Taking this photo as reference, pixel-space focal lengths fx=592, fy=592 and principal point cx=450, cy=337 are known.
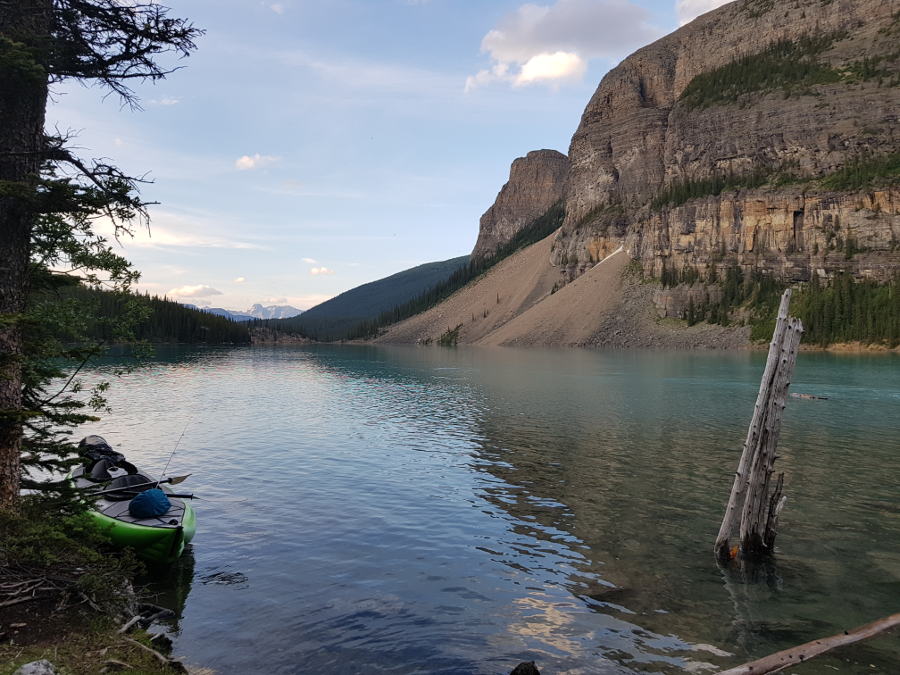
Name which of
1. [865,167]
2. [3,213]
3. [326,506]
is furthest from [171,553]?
[865,167]

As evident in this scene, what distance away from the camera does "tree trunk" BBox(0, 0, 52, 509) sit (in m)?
12.0

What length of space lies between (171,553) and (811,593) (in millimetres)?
16408

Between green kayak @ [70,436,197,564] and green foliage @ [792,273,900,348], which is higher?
green foliage @ [792,273,900,348]

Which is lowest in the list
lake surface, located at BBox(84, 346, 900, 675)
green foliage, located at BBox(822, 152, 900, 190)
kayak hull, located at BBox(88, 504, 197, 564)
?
lake surface, located at BBox(84, 346, 900, 675)

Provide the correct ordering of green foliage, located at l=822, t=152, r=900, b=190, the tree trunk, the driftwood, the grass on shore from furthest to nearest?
green foliage, located at l=822, t=152, r=900, b=190 < the tree trunk < the grass on shore < the driftwood

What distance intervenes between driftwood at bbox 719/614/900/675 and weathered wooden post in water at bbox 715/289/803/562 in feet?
21.3

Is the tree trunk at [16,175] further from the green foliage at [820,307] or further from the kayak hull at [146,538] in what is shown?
the green foliage at [820,307]

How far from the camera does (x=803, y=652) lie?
895cm

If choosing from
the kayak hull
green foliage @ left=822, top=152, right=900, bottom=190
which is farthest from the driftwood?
green foliage @ left=822, top=152, right=900, bottom=190

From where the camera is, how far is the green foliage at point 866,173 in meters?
166

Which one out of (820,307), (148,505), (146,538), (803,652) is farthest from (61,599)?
(820,307)

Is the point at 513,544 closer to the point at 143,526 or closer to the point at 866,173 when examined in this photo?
the point at 143,526

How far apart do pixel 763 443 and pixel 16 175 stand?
19267 millimetres

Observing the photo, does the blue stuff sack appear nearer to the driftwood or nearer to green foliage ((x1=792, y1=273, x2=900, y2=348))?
the driftwood
